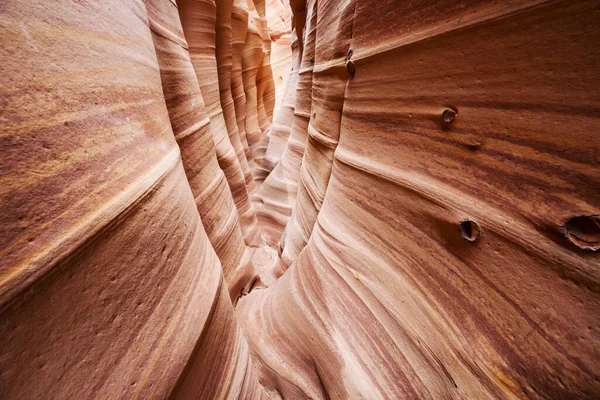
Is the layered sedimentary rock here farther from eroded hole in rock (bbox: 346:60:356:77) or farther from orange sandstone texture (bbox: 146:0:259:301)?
eroded hole in rock (bbox: 346:60:356:77)

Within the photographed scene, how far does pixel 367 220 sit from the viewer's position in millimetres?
748

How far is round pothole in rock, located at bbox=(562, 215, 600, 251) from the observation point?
1.14 feet

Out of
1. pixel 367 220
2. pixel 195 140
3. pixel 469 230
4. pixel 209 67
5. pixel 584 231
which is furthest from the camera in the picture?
pixel 209 67

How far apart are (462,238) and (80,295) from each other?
73cm

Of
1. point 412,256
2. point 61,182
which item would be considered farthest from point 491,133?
point 61,182

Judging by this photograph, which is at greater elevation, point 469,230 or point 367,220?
point 469,230

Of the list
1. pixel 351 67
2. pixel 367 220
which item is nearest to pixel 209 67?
pixel 351 67

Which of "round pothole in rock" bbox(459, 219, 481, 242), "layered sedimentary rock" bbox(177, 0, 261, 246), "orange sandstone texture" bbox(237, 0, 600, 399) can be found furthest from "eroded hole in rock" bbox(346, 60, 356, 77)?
"layered sedimentary rock" bbox(177, 0, 261, 246)

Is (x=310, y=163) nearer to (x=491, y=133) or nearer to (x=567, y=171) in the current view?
(x=491, y=133)

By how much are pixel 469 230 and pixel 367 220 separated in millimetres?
294

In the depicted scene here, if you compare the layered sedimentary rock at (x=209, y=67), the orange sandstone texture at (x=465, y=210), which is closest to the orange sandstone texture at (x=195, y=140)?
the layered sedimentary rock at (x=209, y=67)

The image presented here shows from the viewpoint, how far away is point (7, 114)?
1.03ft

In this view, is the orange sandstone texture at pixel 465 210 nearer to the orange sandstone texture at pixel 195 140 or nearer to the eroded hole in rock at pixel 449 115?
the eroded hole in rock at pixel 449 115

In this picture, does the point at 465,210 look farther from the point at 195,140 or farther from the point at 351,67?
the point at 195,140
